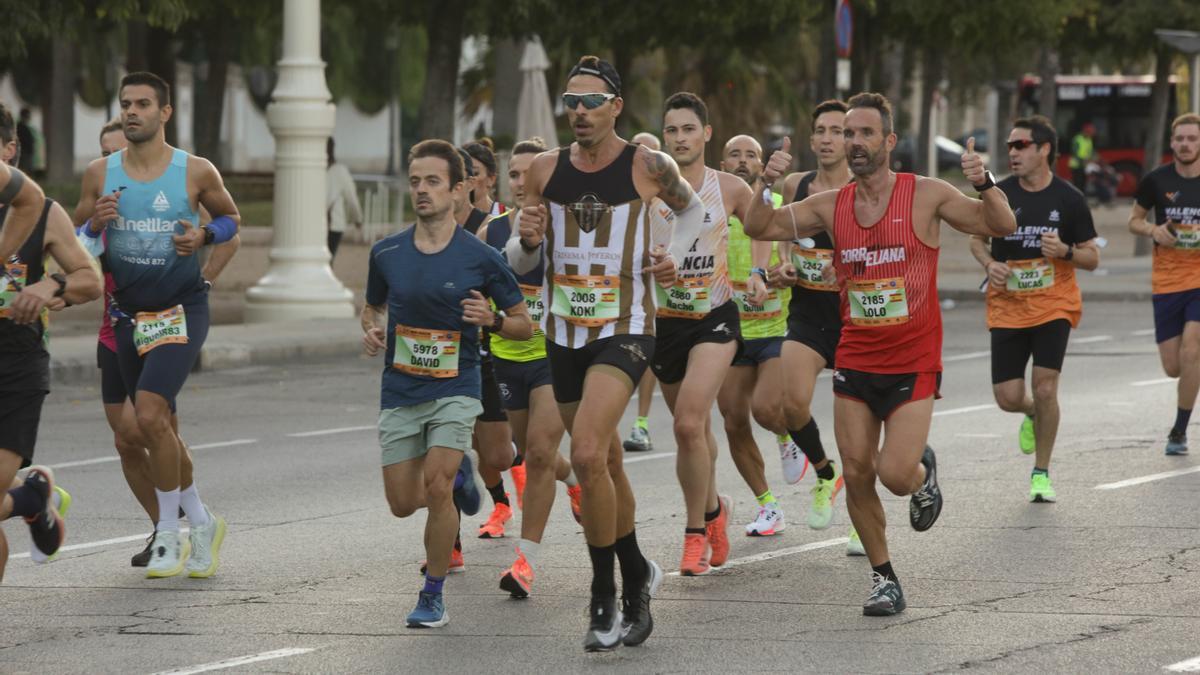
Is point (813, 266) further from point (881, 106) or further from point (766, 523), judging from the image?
Result: point (881, 106)

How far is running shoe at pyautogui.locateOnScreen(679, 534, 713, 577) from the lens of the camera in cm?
859

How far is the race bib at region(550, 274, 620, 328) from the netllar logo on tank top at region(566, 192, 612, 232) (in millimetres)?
189

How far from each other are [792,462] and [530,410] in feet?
6.58

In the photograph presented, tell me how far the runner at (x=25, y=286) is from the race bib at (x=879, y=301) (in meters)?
2.87

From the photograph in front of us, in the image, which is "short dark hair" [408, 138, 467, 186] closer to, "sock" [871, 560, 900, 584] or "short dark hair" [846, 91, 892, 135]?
"short dark hair" [846, 91, 892, 135]

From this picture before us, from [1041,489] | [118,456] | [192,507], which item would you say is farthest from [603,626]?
[118,456]

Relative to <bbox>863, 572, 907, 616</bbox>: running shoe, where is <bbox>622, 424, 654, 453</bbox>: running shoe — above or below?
below

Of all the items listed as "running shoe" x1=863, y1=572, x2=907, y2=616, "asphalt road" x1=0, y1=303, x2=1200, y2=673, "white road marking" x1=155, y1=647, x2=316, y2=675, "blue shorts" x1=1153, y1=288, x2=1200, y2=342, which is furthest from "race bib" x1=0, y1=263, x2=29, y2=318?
"blue shorts" x1=1153, y1=288, x2=1200, y2=342

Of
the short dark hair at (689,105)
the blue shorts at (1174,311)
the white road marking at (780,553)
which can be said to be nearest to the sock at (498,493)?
the white road marking at (780,553)

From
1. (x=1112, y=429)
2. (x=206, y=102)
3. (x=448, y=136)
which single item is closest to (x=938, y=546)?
(x=1112, y=429)

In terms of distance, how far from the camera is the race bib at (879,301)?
7.99m

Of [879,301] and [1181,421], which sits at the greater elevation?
[879,301]

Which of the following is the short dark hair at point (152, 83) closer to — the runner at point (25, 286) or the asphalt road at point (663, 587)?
the runner at point (25, 286)

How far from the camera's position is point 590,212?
7.54 meters
